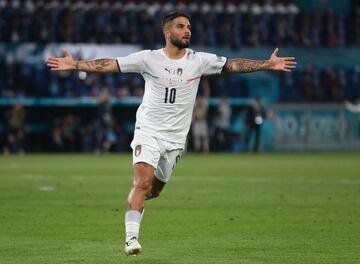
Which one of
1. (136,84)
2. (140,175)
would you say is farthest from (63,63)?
(136,84)

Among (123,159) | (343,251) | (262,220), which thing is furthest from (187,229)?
(123,159)

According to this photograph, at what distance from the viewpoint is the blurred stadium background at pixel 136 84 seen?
35750 millimetres

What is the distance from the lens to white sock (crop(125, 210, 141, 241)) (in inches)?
358

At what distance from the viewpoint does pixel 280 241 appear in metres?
10.8

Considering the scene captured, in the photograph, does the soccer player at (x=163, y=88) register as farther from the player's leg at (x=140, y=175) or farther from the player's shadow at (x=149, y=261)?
the player's shadow at (x=149, y=261)

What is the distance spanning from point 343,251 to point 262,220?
313 centimetres

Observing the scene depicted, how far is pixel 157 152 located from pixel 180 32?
124 cm

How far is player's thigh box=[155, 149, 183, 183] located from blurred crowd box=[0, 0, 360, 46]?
26.7 metres

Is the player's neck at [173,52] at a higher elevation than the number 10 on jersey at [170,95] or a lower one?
higher

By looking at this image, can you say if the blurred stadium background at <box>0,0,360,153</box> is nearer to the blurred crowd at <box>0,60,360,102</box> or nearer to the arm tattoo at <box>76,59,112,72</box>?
the blurred crowd at <box>0,60,360,102</box>

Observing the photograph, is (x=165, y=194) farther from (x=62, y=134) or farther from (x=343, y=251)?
(x=62, y=134)

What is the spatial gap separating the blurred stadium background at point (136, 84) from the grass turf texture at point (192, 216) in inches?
425

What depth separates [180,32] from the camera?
982cm

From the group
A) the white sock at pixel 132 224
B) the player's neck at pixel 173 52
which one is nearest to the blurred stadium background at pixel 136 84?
the player's neck at pixel 173 52
